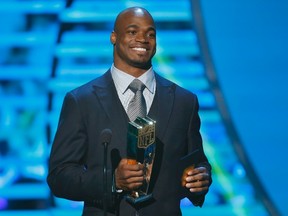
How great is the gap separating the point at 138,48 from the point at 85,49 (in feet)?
3.80

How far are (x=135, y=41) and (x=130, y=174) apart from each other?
40 centimetres

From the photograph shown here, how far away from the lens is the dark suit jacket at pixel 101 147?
172 cm

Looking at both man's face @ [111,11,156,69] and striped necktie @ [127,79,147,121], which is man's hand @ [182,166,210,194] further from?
man's face @ [111,11,156,69]

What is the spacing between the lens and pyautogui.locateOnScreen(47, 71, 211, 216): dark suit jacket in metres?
1.72

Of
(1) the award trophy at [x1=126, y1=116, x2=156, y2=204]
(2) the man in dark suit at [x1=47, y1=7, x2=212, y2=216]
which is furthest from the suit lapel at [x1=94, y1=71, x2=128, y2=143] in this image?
(1) the award trophy at [x1=126, y1=116, x2=156, y2=204]

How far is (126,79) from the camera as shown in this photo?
71.4 inches

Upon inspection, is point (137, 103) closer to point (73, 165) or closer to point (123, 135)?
point (123, 135)

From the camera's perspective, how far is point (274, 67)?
2.98 m

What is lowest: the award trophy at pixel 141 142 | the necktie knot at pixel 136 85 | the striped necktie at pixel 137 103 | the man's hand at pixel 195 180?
the man's hand at pixel 195 180

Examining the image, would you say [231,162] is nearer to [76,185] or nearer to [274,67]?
[274,67]

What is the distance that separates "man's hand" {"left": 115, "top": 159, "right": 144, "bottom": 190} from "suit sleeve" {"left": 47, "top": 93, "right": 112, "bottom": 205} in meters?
0.06

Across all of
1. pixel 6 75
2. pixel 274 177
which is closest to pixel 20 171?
→ pixel 6 75

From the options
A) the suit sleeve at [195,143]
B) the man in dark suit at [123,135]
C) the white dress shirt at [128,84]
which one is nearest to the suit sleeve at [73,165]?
the man in dark suit at [123,135]

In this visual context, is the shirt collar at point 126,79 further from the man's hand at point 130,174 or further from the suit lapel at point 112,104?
the man's hand at point 130,174
